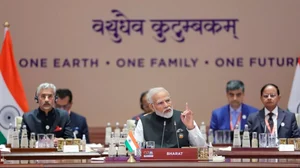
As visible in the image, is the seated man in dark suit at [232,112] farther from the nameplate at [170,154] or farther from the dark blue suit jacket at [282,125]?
the nameplate at [170,154]

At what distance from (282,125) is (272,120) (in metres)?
0.16

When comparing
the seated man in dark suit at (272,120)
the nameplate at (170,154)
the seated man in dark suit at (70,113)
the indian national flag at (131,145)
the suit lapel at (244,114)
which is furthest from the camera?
the seated man in dark suit at (70,113)

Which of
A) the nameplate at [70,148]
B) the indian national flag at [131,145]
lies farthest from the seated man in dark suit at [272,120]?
the indian national flag at [131,145]

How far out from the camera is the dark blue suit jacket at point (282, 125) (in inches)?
339

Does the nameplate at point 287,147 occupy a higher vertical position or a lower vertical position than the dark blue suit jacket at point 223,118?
lower

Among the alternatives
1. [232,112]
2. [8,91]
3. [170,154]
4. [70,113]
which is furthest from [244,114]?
[170,154]

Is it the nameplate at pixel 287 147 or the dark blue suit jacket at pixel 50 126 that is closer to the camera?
the nameplate at pixel 287 147

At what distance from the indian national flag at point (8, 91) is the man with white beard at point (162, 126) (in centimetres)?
325

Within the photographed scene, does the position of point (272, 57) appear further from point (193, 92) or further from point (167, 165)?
point (167, 165)

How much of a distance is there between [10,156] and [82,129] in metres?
3.76

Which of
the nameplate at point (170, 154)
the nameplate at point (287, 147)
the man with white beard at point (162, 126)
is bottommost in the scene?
the nameplate at point (170, 154)

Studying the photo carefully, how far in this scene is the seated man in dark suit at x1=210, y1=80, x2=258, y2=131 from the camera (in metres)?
10.3

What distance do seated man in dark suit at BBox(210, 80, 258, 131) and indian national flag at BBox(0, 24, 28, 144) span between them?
2.62 m

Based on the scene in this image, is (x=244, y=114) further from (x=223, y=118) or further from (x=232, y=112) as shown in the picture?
(x=223, y=118)
